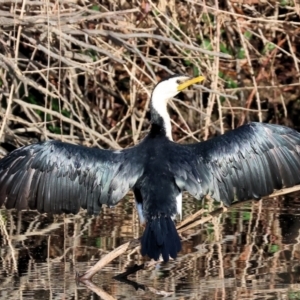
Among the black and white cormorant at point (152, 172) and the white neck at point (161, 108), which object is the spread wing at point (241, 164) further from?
the white neck at point (161, 108)

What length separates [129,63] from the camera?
9.26 metres

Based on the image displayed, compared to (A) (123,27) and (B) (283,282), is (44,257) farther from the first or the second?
(A) (123,27)

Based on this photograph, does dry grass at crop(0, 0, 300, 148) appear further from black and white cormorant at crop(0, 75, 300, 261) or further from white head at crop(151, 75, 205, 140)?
black and white cormorant at crop(0, 75, 300, 261)

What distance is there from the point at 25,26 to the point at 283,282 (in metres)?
3.06

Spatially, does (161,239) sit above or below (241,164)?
below

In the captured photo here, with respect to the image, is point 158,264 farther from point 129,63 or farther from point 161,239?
point 129,63

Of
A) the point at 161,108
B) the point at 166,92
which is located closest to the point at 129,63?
the point at 166,92

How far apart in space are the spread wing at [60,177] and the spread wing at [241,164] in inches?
12.8

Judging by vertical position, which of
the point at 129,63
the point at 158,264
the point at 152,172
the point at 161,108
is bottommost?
the point at 158,264

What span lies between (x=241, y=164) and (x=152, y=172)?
1.68ft

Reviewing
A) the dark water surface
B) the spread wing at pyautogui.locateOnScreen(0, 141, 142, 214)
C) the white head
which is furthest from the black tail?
the white head

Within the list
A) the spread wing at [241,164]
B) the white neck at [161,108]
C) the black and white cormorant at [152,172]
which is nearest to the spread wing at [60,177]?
the black and white cormorant at [152,172]

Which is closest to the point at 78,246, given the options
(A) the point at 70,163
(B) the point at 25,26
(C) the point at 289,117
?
(A) the point at 70,163

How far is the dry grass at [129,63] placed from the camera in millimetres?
7945
